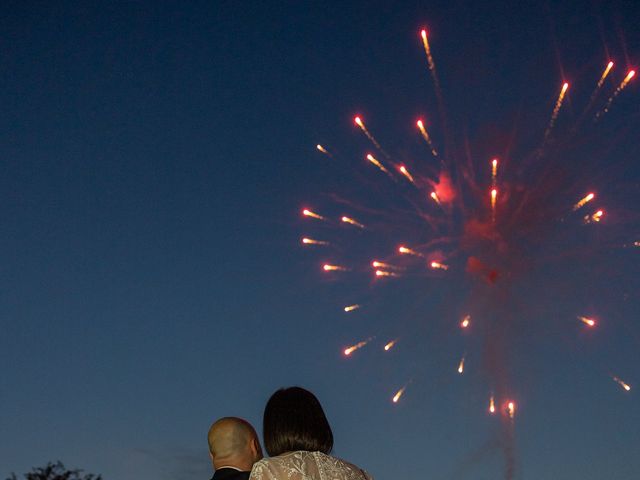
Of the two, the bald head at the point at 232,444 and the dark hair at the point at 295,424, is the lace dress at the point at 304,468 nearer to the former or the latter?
the dark hair at the point at 295,424

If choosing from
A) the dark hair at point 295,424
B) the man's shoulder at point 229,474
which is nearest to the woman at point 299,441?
the dark hair at point 295,424

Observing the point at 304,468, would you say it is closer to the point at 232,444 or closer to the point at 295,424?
the point at 295,424

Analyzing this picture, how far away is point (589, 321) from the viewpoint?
2134 cm

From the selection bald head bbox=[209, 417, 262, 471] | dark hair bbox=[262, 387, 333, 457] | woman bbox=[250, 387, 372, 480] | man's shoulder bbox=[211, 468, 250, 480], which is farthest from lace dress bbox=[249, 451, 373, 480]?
bald head bbox=[209, 417, 262, 471]

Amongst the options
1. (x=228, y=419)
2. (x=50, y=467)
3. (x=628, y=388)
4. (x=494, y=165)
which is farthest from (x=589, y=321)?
(x=50, y=467)

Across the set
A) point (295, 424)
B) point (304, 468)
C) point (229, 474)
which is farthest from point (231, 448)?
point (304, 468)

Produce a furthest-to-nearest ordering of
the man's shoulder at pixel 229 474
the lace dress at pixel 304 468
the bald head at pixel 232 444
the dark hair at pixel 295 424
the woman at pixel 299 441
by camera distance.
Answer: the bald head at pixel 232 444 → the man's shoulder at pixel 229 474 → the dark hair at pixel 295 424 → the woman at pixel 299 441 → the lace dress at pixel 304 468

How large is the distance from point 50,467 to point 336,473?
98.7 ft

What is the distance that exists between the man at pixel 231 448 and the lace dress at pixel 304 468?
716mm

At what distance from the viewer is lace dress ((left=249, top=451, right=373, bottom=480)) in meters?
4.08

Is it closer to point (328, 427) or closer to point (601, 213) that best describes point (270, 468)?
point (328, 427)

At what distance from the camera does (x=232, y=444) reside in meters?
4.97

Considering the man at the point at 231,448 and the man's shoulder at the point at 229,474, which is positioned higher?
the man at the point at 231,448

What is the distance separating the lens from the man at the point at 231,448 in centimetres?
491
